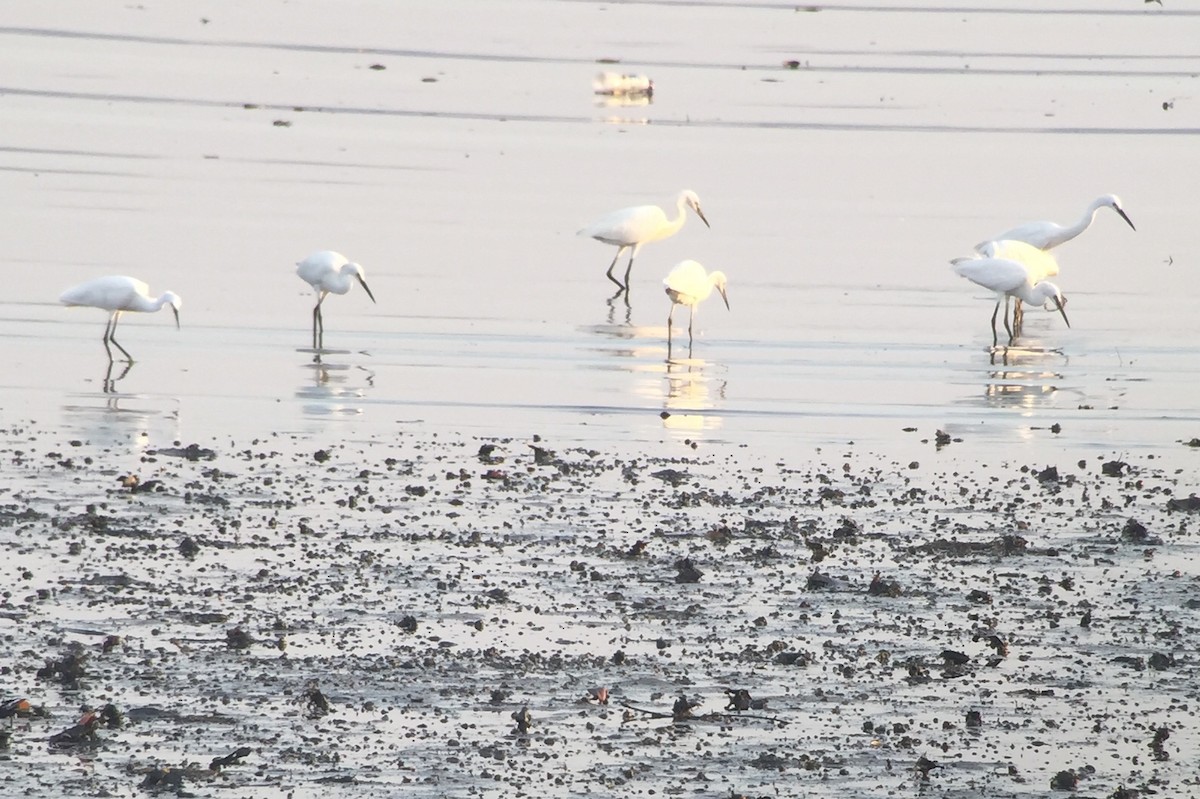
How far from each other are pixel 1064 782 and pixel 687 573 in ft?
8.27

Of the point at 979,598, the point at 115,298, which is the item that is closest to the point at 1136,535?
the point at 979,598

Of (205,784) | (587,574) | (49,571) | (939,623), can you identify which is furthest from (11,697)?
(939,623)

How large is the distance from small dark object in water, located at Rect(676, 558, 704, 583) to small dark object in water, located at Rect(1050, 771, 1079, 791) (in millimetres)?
2451

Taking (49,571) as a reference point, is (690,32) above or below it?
above

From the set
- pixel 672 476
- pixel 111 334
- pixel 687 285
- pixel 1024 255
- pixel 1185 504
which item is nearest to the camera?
pixel 1185 504

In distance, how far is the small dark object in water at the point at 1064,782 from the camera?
6.63m

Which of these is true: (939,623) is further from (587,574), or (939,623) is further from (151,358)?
(151,358)

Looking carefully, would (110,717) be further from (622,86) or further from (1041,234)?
(622,86)

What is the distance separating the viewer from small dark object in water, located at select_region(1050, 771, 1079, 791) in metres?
6.63

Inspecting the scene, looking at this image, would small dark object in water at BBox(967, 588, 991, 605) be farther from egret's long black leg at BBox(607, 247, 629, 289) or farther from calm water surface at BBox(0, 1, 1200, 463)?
egret's long black leg at BBox(607, 247, 629, 289)

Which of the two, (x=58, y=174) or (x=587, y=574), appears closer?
(x=587, y=574)

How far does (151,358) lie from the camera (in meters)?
14.8

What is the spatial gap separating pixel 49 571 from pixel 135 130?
761 inches

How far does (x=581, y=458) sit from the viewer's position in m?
11.4
